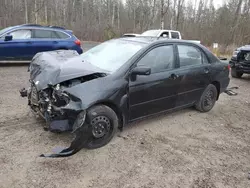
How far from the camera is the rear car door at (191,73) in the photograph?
4.61 metres

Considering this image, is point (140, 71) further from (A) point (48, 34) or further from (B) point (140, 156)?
(A) point (48, 34)

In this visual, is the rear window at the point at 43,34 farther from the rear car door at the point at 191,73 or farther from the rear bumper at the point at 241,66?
the rear bumper at the point at 241,66

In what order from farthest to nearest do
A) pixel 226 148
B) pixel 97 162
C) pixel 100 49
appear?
pixel 100 49 < pixel 226 148 < pixel 97 162

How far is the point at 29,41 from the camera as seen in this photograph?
29.8ft

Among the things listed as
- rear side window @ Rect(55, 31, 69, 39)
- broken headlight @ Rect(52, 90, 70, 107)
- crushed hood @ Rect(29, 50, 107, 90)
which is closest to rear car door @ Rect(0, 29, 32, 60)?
rear side window @ Rect(55, 31, 69, 39)

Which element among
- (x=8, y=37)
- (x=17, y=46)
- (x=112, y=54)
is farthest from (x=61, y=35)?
(x=112, y=54)

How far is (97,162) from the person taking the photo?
10.7ft

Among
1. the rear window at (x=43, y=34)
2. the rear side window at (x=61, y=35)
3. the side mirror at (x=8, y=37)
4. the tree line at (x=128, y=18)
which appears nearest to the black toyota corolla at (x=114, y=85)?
the side mirror at (x=8, y=37)

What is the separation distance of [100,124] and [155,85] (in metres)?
1.21

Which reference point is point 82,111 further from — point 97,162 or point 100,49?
point 100,49

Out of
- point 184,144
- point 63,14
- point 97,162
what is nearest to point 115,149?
point 97,162

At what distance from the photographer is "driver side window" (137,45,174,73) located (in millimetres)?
4086

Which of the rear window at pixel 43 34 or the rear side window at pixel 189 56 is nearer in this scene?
the rear side window at pixel 189 56

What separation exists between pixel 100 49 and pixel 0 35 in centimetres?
552
